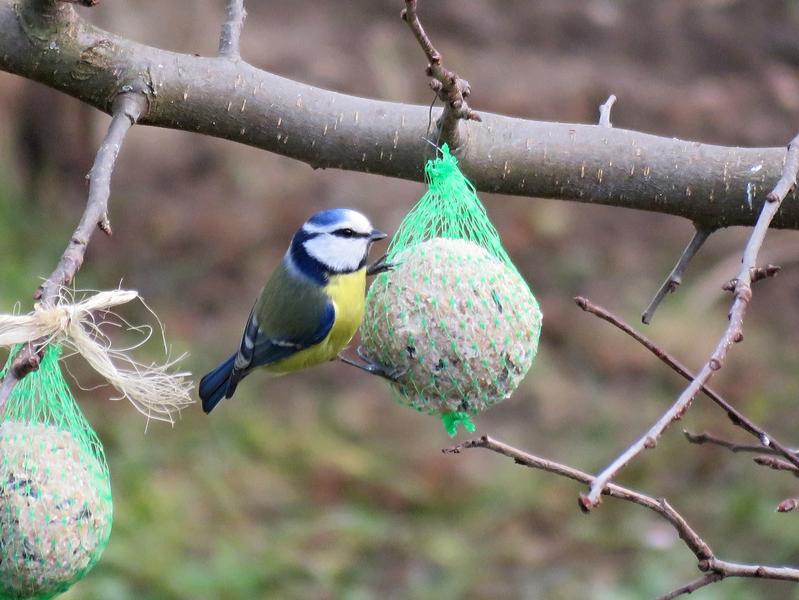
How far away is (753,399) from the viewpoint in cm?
545

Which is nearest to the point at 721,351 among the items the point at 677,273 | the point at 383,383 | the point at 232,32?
the point at 677,273

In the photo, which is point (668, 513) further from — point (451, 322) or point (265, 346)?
point (265, 346)

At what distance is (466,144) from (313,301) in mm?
689

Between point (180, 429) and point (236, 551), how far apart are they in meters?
1.00

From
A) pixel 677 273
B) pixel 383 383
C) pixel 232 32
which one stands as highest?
pixel 232 32

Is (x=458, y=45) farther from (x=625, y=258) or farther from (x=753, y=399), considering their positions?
(x=753, y=399)

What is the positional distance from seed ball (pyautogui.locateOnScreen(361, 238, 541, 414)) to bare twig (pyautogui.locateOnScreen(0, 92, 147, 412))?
2.42 ft

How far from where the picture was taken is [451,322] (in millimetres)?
2166

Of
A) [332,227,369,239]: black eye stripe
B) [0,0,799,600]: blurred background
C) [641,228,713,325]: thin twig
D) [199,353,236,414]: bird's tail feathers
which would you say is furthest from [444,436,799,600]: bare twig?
[0,0,799,600]: blurred background

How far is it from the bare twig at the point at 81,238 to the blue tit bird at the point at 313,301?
0.71 meters

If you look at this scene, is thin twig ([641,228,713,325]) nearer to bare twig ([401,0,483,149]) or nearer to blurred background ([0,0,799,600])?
bare twig ([401,0,483,149])

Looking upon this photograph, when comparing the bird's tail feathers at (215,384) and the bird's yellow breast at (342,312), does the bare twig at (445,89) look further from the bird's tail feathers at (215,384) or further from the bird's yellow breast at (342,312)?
the bird's tail feathers at (215,384)

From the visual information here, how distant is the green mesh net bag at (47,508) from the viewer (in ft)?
6.32

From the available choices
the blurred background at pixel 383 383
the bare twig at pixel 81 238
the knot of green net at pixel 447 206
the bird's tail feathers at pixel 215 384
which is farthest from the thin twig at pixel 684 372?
the blurred background at pixel 383 383
